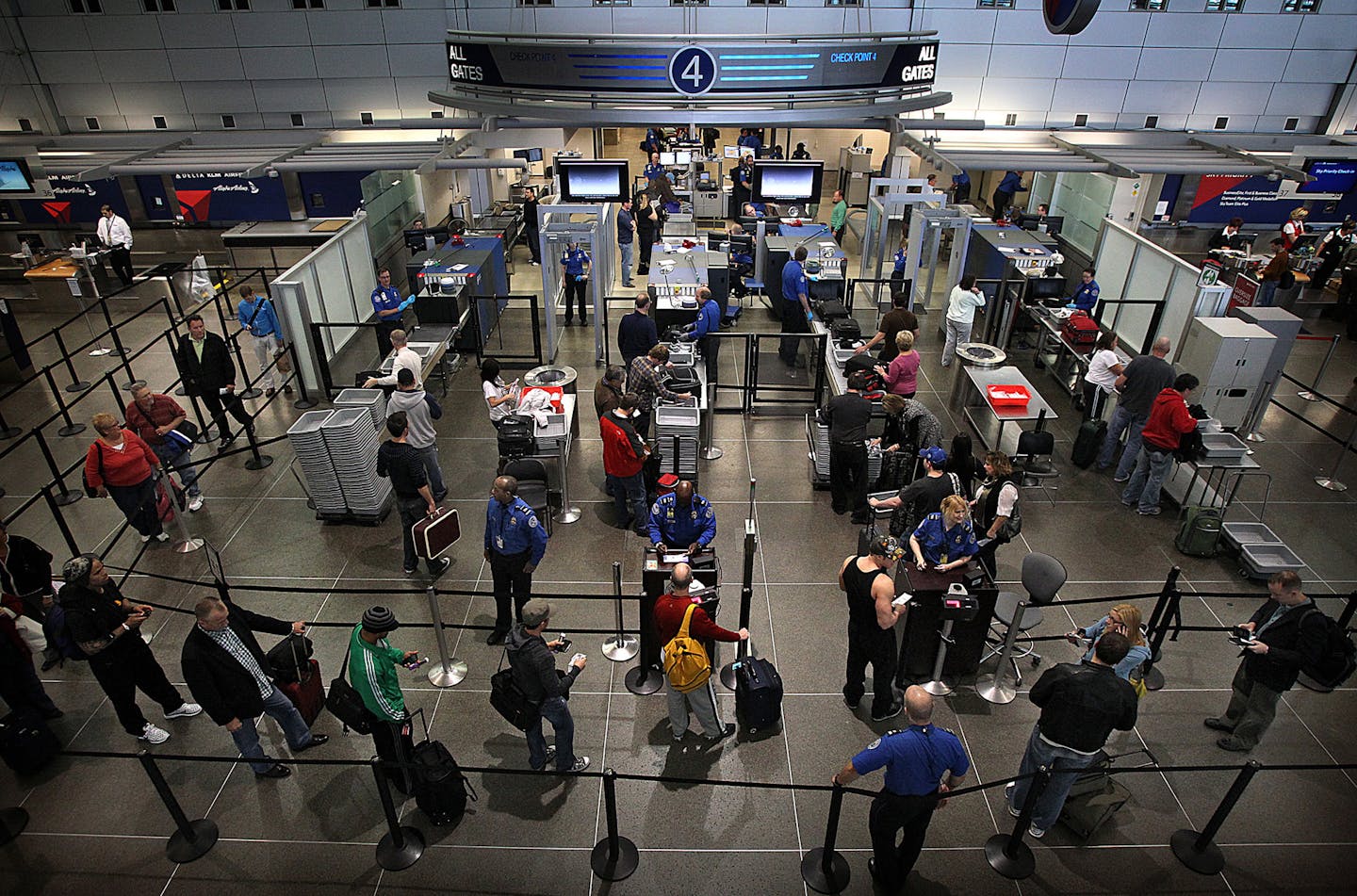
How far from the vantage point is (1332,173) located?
1590cm

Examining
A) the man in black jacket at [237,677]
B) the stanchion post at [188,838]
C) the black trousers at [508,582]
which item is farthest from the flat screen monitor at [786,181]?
the stanchion post at [188,838]

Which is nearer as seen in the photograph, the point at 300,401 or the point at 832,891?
the point at 832,891

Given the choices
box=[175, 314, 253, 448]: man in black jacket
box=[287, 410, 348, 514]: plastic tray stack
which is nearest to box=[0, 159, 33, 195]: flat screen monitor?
box=[175, 314, 253, 448]: man in black jacket

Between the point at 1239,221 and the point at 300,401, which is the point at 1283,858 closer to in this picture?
the point at 300,401

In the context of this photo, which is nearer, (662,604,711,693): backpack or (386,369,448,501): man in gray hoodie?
(662,604,711,693): backpack

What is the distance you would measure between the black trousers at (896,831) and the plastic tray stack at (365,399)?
695cm

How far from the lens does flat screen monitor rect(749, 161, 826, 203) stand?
54.1 ft

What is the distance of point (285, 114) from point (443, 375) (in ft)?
34.5

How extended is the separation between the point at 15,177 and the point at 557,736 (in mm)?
15528

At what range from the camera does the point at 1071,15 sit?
26.2 ft

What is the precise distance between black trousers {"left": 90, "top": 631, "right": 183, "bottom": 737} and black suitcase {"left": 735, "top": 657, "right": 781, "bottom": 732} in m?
4.68

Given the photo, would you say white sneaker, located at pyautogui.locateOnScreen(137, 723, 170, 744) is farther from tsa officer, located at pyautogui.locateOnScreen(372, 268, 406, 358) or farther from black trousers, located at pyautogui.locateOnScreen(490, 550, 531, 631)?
tsa officer, located at pyautogui.locateOnScreen(372, 268, 406, 358)

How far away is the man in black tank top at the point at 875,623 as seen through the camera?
5676mm

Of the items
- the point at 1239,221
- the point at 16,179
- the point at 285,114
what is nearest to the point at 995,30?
the point at 1239,221
